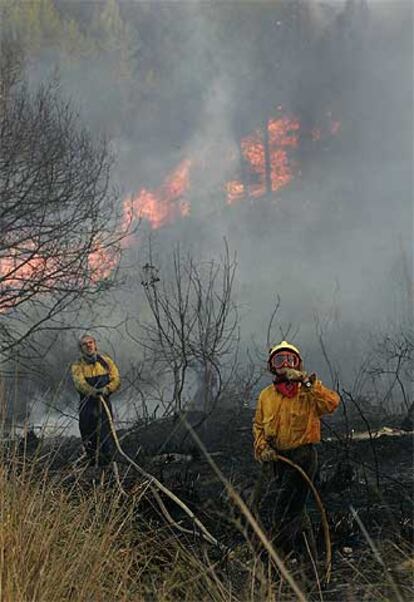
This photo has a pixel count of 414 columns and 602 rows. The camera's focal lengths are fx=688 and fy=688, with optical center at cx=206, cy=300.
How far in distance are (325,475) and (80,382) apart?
330cm

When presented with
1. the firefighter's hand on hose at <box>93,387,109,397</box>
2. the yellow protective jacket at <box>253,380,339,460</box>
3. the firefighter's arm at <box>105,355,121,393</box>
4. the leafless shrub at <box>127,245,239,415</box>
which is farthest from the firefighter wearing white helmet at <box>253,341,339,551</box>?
the firefighter's arm at <box>105,355,121,393</box>

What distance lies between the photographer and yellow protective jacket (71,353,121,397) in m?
8.70

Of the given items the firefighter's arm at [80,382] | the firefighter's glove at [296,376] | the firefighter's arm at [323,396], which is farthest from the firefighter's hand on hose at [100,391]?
the firefighter's arm at [323,396]

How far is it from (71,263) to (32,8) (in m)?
11.7

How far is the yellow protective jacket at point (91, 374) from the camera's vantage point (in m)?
8.70

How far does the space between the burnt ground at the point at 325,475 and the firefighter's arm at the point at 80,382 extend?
85 centimetres

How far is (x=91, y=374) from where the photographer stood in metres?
8.95

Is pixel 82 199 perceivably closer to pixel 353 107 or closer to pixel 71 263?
pixel 71 263

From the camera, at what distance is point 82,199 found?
12.5m

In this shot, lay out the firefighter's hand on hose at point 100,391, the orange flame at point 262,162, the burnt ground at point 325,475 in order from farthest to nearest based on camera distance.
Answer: the orange flame at point 262,162 → the firefighter's hand on hose at point 100,391 → the burnt ground at point 325,475

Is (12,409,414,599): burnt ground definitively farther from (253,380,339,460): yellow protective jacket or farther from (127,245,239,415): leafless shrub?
(127,245,239,415): leafless shrub

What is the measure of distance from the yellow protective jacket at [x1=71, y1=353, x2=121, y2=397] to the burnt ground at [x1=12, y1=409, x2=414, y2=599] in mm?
841

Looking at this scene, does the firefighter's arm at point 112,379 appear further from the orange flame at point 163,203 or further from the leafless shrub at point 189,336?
the orange flame at point 163,203

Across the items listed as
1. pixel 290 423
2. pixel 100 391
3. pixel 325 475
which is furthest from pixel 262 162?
pixel 290 423
